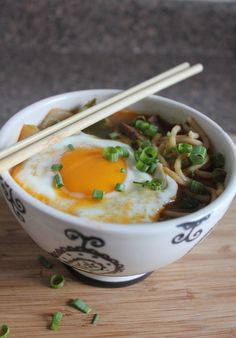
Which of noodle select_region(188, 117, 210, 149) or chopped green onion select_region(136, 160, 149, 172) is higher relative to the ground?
noodle select_region(188, 117, 210, 149)

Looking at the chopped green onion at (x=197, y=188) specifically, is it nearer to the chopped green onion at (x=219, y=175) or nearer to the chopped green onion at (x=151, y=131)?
the chopped green onion at (x=219, y=175)

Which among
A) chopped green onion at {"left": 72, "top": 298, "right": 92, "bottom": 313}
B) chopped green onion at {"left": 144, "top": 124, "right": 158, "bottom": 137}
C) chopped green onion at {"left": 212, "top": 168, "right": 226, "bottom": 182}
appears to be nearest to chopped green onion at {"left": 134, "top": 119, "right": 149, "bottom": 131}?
chopped green onion at {"left": 144, "top": 124, "right": 158, "bottom": 137}

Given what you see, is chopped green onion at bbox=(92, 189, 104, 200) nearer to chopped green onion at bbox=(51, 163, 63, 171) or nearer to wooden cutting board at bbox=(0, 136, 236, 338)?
chopped green onion at bbox=(51, 163, 63, 171)

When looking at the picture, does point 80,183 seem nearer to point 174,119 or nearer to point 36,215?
point 36,215

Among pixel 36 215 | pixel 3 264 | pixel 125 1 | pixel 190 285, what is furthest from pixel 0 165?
pixel 125 1

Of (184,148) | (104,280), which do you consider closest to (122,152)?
(184,148)

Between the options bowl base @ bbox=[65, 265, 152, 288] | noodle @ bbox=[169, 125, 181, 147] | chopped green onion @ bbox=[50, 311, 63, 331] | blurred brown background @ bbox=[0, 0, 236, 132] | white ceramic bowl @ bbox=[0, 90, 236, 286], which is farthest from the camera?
blurred brown background @ bbox=[0, 0, 236, 132]

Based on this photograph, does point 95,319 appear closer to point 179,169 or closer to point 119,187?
point 119,187
